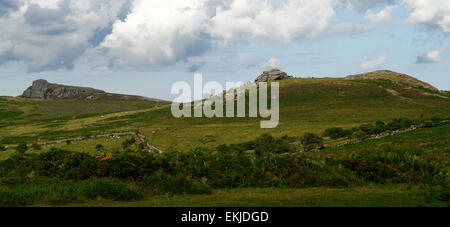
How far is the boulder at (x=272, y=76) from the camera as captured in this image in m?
129

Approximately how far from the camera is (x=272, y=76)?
130125 mm

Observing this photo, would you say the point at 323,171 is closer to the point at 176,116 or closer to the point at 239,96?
the point at 176,116

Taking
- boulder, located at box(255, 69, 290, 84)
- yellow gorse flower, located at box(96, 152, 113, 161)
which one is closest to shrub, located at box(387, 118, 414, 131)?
yellow gorse flower, located at box(96, 152, 113, 161)

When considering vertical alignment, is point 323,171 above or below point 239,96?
below

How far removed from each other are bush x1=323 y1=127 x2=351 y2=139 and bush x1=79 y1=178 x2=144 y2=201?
40133 millimetres

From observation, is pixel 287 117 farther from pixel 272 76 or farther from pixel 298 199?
pixel 298 199

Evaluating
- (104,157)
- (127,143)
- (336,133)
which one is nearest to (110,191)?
(104,157)

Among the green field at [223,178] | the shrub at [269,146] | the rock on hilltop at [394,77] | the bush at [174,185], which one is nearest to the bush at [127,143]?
the shrub at [269,146]

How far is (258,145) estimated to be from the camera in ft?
157

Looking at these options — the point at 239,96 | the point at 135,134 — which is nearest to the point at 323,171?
the point at 135,134

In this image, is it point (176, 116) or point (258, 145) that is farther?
point (176, 116)

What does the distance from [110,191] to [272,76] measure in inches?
4643

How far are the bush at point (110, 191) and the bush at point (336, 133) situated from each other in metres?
40.1
